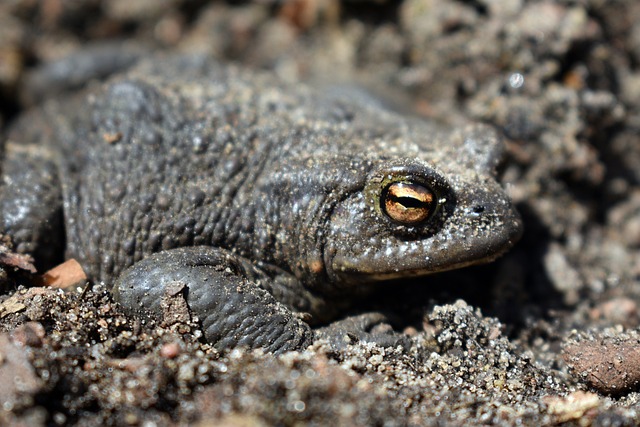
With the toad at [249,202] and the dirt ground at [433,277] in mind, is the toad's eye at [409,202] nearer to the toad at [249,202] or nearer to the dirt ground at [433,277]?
the toad at [249,202]

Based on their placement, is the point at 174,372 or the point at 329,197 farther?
the point at 329,197

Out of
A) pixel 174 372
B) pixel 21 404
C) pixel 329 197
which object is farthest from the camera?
pixel 329 197

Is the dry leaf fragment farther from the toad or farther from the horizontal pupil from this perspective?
the horizontal pupil

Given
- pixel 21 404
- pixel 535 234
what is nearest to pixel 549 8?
pixel 535 234

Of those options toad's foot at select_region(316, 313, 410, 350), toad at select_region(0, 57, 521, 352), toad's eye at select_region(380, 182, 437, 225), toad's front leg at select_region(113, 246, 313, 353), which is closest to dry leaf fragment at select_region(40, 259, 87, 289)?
toad at select_region(0, 57, 521, 352)

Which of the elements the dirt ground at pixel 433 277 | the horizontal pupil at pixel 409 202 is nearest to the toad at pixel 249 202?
the horizontal pupil at pixel 409 202

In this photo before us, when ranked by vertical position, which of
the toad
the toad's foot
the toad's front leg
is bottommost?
the toad's foot

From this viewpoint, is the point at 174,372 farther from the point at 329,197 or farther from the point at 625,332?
the point at 625,332
